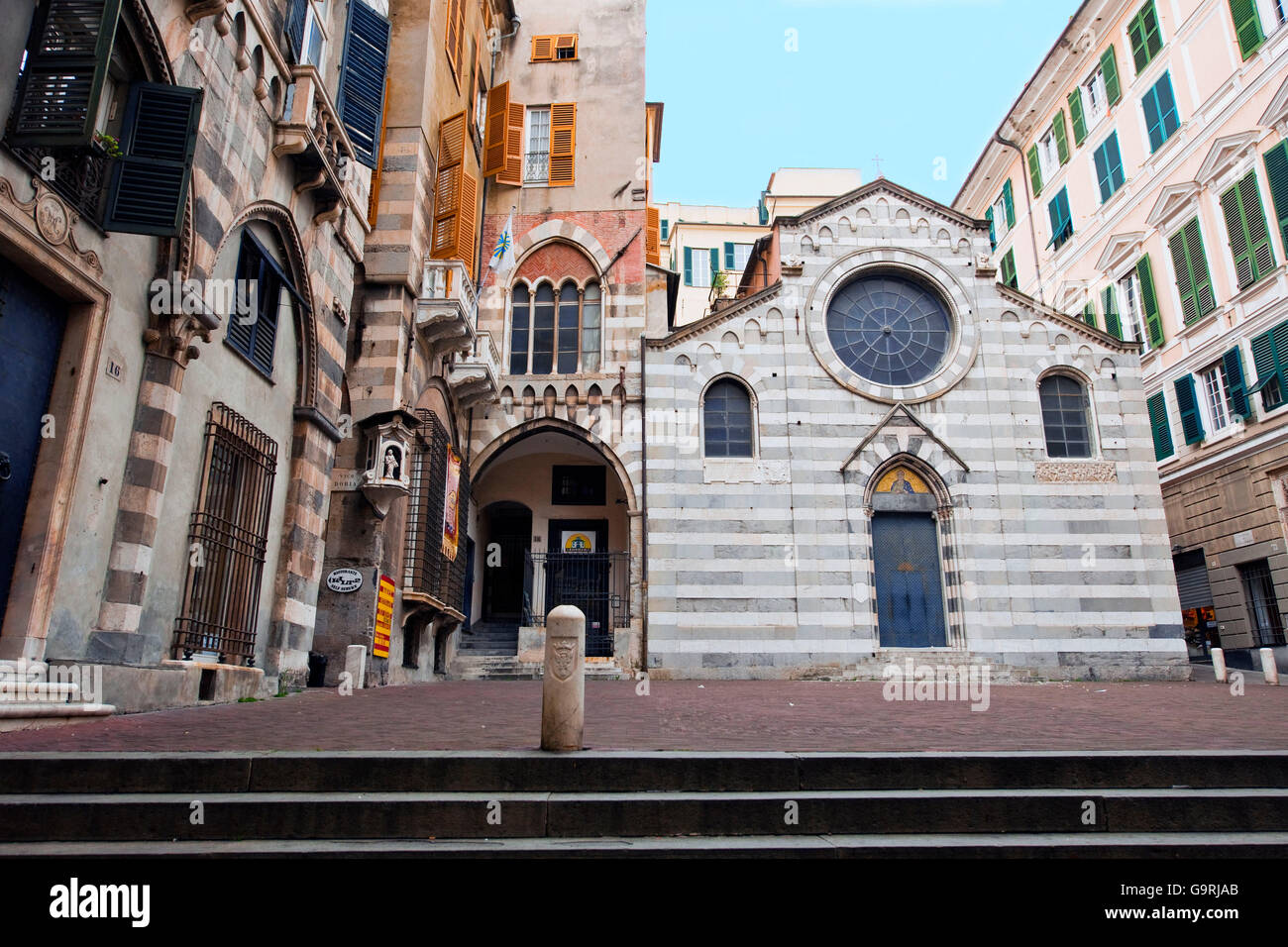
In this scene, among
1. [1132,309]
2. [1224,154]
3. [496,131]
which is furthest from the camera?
[1132,309]

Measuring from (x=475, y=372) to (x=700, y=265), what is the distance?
23.1 meters

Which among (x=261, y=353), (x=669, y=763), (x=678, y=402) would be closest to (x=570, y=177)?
(x=678, y=402)

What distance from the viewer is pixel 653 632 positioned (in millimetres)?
20234

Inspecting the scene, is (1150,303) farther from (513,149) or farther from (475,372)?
(475,372)

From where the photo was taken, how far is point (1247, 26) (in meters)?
21.7

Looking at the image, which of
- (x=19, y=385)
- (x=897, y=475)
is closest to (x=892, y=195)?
(x=897, y=475)

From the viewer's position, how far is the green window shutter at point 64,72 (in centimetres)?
723


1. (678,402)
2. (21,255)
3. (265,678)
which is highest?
(678,402)

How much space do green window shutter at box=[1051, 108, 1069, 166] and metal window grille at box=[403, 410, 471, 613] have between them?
934 inches

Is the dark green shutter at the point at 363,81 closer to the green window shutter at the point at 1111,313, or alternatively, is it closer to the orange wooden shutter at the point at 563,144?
the orange wooden shutter at the point at 563,144

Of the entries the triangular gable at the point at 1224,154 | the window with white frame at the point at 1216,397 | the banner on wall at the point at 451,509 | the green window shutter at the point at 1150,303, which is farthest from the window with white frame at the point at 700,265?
the banner on wall at the point at 451,509

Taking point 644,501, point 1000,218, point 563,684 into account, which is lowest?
point 563,684
